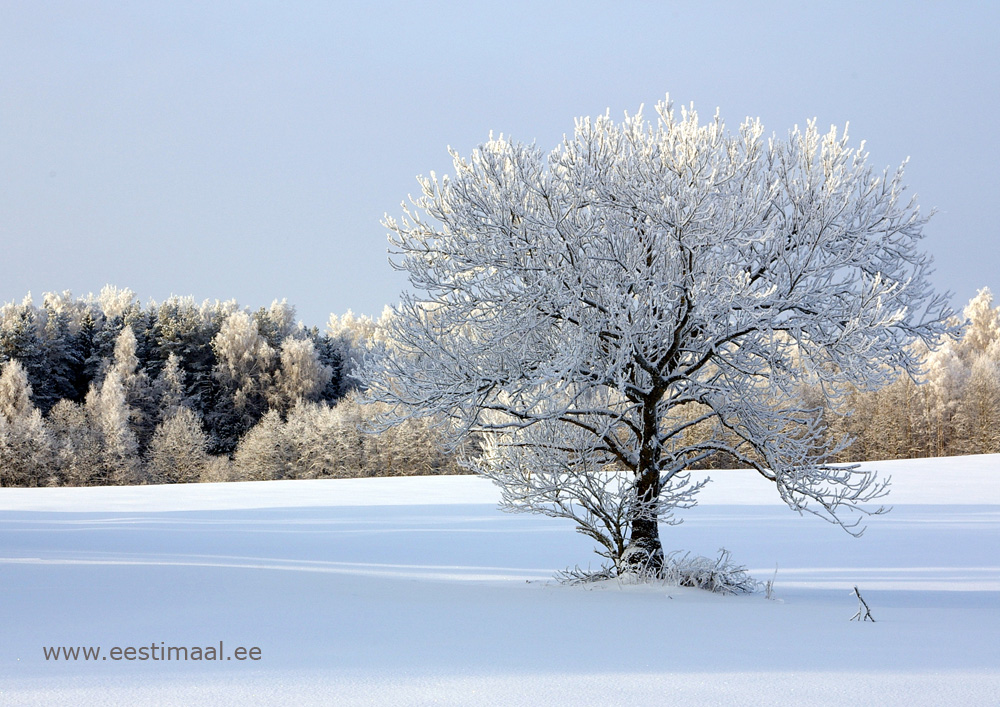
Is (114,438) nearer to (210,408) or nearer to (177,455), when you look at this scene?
(177,455)

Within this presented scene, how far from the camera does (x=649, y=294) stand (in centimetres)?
696

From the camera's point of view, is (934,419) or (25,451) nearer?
(25,451)

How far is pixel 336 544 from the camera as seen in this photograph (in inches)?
534

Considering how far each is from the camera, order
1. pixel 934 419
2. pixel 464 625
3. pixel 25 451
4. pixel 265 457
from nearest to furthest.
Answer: pixel 464 625 → pixel 25 451 → pixel 265 457 → pixel 934 419

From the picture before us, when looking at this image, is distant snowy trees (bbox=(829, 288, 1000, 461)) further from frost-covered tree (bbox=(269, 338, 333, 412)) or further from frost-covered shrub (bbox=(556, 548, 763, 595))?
frost-covered shrub (bbox=(556, 548, 763, 595))

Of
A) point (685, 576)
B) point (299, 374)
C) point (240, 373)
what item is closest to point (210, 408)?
point (240, 373)

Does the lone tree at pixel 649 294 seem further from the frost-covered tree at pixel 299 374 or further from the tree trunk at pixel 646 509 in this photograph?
the frost-covered tree at pixel 299 374

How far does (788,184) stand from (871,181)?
0.78m

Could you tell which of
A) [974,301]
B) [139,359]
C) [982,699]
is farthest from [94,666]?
[974,301]

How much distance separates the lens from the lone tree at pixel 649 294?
7.21 m

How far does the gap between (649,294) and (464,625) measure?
306 centimetres

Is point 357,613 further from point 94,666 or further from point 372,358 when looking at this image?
point 372,358

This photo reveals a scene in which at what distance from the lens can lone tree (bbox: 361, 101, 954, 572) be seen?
7215 millimetres

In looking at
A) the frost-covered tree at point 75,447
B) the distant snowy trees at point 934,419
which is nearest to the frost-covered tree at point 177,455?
the frost-covered tree at point 75,447
